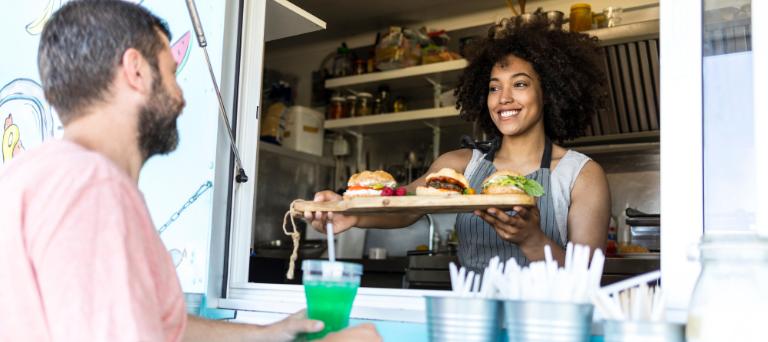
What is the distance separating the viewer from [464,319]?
3.06ft

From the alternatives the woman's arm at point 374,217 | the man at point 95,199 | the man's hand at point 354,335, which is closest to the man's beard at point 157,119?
the man at point 95,199

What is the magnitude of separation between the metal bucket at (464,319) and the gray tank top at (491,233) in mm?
899

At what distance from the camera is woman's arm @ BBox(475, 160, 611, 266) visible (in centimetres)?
149

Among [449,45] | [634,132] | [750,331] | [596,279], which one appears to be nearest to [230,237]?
[596,279]

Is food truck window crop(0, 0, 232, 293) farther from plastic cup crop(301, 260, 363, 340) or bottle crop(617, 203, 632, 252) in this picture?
bottle crop(617, 203, 632, 252)

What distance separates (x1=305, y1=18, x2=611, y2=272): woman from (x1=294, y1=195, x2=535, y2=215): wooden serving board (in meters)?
0.06

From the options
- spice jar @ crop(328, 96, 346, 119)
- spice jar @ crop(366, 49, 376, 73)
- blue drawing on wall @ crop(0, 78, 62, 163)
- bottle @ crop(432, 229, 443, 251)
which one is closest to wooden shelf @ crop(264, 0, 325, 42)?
blue drawing on wall @ crop(0, 78, 62, 163)

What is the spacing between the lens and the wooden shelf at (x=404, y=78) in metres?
4.22

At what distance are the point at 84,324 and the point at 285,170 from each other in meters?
3.92

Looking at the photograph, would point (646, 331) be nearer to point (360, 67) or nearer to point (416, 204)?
point (416, 204)

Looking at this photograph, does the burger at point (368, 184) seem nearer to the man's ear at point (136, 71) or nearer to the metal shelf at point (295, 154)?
the man's ear at point (136, 71)

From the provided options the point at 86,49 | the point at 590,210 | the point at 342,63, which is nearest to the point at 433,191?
the point at 590,210

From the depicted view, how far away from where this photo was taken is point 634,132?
368 centimetres

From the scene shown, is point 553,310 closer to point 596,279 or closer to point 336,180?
point 596,279
